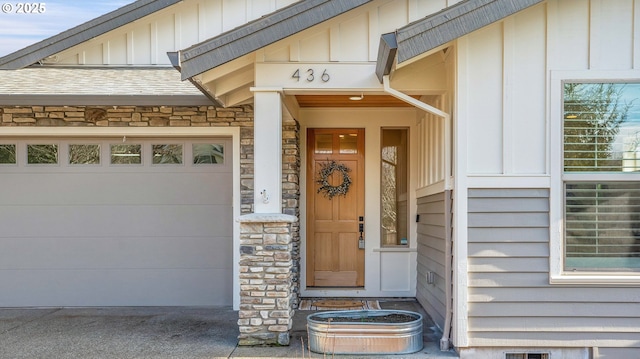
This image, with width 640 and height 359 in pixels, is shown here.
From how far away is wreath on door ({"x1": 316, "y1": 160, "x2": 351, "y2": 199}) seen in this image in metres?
7.63

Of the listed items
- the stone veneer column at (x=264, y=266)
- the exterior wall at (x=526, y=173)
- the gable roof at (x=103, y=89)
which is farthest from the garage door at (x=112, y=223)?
the exterior wall at (x=526, y=173)

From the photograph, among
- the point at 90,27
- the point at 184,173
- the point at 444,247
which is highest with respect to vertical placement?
the point at 90,27

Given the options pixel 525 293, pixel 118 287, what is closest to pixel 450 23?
pixel 525 293

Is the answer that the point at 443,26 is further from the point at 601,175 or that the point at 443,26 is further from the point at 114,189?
the point at 114,189

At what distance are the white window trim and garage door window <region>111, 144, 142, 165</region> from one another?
4.70 m

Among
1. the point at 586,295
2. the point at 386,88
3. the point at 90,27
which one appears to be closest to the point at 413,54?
the point at 386,88

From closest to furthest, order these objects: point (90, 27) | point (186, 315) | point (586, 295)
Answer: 1. point (586, 295)
2. point (90, 27)
3. point (186, 315)

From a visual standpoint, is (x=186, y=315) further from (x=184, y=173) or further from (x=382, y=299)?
(x=382, y=299)

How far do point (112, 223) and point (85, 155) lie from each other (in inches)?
35.3

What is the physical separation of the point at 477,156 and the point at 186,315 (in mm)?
3756

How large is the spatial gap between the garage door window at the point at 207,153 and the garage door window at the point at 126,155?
685mm

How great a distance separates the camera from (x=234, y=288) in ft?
22.5

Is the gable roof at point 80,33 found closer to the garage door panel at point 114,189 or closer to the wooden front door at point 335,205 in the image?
the garage door panel at point 114,189

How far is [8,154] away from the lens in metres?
7.01
